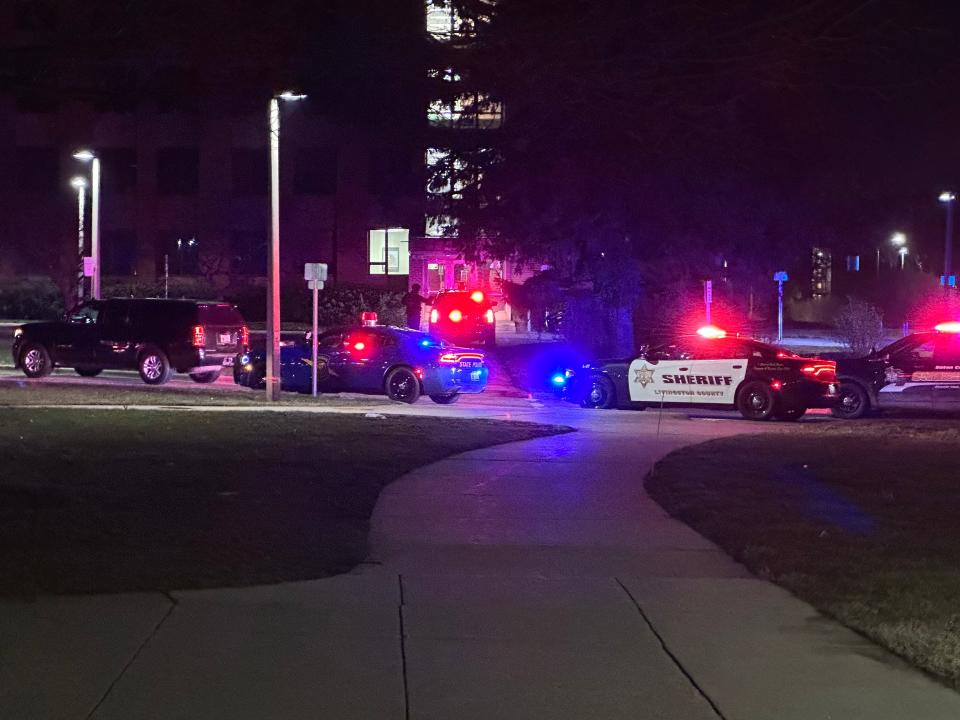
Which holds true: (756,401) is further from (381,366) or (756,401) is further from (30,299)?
(30,299)

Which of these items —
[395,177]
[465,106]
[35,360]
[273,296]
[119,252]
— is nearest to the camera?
[465,106]

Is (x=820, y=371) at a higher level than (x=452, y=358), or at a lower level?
lower

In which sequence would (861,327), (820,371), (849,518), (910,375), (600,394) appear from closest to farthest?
1. (849,518)
2. (820,371)
3. (910,375)
4. (600,394)
5. (861,327)

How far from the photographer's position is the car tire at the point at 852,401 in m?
23.0

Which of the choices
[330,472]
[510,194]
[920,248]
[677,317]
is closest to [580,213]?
[510,194]

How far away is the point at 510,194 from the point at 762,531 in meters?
27.9

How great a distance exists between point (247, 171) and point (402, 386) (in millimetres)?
37774

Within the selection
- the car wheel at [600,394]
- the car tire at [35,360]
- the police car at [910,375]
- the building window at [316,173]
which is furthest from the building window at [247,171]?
the police car at [910,375]

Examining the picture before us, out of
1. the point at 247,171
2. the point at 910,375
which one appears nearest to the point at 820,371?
the point at 910,375

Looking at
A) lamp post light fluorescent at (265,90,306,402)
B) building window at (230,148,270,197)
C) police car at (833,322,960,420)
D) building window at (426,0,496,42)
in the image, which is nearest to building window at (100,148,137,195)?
building window at (230,148,270,197)

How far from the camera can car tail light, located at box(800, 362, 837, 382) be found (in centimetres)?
2203

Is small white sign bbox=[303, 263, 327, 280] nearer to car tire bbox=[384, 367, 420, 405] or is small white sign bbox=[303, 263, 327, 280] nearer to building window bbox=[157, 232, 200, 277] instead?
car tire bbox=[384, 367, 420, 405]

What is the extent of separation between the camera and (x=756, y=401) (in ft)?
74.4

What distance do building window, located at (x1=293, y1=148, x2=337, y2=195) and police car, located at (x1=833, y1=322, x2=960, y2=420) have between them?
3925cm
